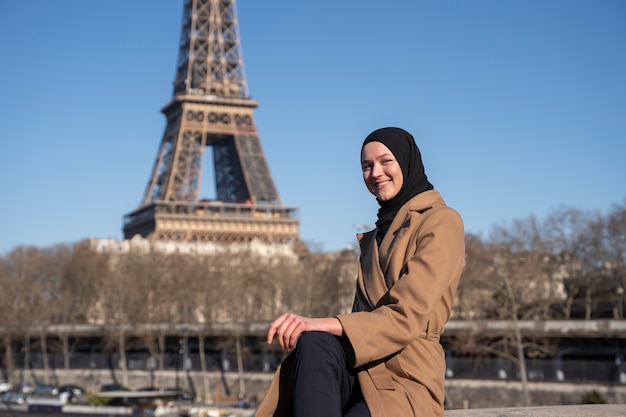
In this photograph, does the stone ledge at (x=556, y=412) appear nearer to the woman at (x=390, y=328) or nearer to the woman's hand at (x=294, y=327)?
the woman at (x=390, y=328)

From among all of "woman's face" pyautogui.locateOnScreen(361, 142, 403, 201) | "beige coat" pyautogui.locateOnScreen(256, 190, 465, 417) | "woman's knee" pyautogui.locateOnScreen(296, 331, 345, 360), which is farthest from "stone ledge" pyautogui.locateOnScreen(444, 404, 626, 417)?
"woman's knee" pyautogui.locateOnScreen(296, 331, 345, 360)

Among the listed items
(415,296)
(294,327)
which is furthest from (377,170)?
(294,327)

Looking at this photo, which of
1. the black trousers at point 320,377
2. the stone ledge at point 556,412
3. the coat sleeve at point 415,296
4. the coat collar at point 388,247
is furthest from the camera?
the stone ledge at point 556,412

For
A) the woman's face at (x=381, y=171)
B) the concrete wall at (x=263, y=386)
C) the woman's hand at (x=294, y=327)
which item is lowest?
the concrete wall at (x=263, y=386)

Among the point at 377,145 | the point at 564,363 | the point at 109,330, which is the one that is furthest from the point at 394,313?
the point at 109,330

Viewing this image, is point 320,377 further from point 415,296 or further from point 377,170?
point 377,170

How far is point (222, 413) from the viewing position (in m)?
29.8

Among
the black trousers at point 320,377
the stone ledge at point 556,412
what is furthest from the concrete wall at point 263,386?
the black trousers at point 320,377

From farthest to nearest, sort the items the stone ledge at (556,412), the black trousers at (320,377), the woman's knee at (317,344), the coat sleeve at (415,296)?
the stone ledge at (556,412) → the coat sleeve at (415,296) → the woman's knee at (317,344) → the black trousers at (320,377)

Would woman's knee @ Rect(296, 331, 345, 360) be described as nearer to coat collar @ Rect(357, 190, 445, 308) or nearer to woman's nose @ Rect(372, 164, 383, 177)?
coat collar @ Rect(357, 190, 445, 308)

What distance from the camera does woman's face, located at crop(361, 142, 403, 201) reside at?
3682 millimetres

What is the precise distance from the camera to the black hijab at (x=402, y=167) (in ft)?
12.0

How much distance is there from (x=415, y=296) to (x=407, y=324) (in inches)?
4.4

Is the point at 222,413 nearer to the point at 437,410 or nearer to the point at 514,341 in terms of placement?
the point at 514,341
